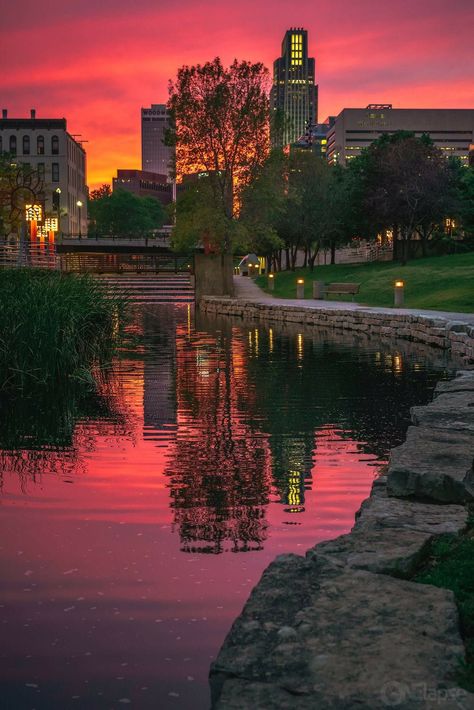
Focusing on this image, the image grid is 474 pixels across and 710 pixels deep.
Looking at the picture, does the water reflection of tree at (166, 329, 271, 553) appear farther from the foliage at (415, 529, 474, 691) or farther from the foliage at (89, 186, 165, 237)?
the foliage at (89, 186, 165, 237)

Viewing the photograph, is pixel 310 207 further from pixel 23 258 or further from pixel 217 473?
pixel 217 473

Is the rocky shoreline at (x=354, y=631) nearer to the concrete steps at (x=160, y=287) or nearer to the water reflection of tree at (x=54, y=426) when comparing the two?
the water reflection of tree at (x=54, y=426)

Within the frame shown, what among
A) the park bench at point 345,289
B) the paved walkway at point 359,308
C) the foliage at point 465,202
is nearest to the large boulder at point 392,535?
the paved walkway at point 359,308

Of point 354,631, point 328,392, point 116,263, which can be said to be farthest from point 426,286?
point 116,263

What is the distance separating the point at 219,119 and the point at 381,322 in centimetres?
2545

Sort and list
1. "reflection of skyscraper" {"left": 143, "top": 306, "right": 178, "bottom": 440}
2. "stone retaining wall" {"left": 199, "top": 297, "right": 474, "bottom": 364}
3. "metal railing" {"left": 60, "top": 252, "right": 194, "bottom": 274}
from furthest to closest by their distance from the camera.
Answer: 1. "metal railing" {"left": 60, "top": 252, "right": 194, "bottom": 274}
2. "stone retaining wall" {"left": 199, "top": 297, "right": 474, "bottom": 364}
3. "reflection of skyscraper" {"left": 143, "top": 306, "right": 178, "bottom": 440}

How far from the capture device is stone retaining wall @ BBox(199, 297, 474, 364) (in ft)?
74.1

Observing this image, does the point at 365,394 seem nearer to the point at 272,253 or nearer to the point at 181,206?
the point at 181,206

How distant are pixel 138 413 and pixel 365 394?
4.03m

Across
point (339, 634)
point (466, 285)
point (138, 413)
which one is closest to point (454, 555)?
point (339, 634)

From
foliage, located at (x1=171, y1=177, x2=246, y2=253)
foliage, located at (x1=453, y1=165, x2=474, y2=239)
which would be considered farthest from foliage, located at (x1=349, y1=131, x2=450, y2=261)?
foliage, located at (x1=171, y1=177, x2=246, y2=253)

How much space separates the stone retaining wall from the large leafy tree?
1092 cm

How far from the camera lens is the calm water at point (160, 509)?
486 centimetres

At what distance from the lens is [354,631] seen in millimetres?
4184
